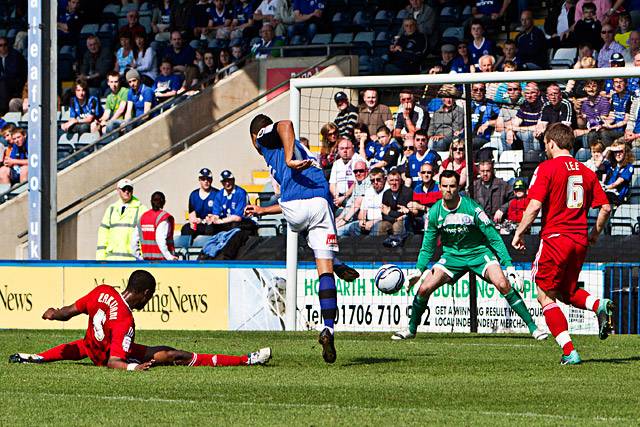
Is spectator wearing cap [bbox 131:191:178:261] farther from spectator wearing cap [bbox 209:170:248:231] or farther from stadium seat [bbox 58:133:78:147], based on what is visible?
stadium seat [bbox 58:133:78:147]

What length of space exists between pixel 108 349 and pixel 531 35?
1228cm

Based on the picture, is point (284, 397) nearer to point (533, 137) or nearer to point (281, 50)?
point (533, 137)

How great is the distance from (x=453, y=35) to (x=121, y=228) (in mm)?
6662

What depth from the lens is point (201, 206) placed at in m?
21.5

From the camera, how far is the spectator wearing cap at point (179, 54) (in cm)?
2614

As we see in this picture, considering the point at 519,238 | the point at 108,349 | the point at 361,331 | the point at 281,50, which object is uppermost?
the point at 281,50

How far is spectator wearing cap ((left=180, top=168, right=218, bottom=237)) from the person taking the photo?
841 inches

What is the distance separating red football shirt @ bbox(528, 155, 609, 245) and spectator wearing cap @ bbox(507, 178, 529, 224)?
6.28m

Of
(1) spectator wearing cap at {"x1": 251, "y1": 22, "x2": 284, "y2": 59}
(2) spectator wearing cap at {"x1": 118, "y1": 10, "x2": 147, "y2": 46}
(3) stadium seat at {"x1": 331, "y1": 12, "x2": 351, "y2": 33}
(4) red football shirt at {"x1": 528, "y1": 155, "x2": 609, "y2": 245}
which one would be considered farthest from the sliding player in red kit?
(2) spectator wearing cap at {"x1": 118, "y1": 10, "x2": 147, "y2": 46}

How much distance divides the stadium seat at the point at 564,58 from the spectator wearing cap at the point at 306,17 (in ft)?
17.5

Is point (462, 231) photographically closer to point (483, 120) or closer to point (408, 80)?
point (408, 80)

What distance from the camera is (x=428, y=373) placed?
412 inches

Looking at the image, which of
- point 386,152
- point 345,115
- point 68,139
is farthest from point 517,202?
point 68,139

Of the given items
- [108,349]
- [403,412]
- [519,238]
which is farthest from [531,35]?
[403,412]
